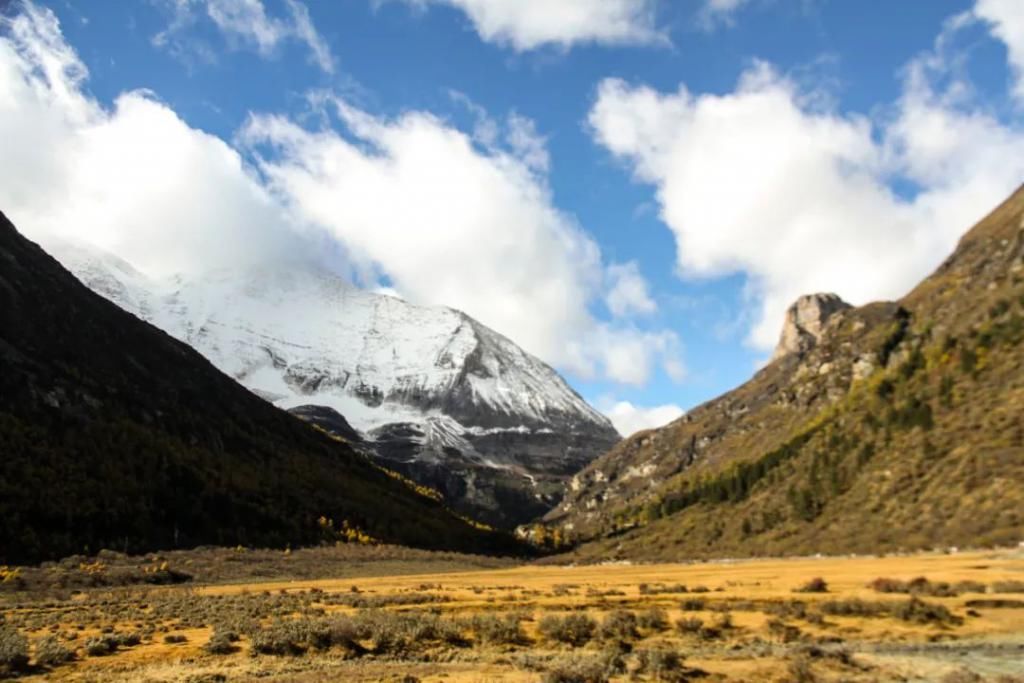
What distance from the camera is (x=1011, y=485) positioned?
277 feet

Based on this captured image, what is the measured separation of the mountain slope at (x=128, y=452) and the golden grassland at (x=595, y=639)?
6252 cm

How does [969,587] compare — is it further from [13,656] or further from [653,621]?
[13,656]

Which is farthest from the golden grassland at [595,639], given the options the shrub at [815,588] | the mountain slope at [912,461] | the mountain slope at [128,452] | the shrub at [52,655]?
the mountain slope at [128,452]

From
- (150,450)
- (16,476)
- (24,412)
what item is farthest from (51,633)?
(150,450)

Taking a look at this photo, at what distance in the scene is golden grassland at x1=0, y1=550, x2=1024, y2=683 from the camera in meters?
23.4

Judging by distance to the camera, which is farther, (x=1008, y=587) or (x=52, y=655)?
(x=1008, y=587)

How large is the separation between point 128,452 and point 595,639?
→ 119m

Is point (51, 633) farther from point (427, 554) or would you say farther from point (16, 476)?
point (427, 554)

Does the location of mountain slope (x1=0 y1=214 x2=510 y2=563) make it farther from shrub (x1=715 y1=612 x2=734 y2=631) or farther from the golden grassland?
shrub (x1=715 y1=612 x2=734 y2=631)

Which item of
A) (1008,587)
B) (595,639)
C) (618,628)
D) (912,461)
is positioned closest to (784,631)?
(618,628)

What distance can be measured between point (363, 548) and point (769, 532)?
76705 mm

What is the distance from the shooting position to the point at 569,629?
102 feet

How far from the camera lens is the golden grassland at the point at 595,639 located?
922 inches

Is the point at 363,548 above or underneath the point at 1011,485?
underneath
